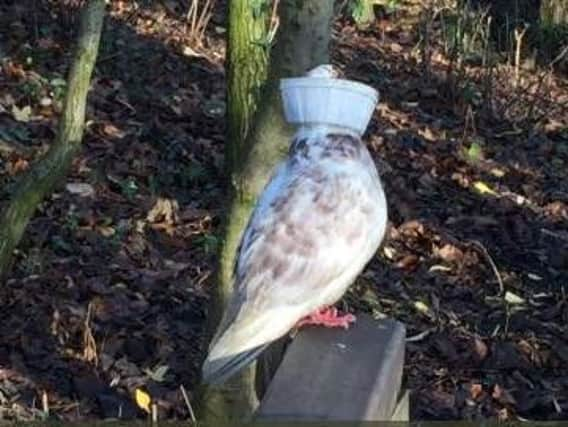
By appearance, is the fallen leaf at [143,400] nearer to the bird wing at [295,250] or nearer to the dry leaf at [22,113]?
the bird wing at [295,250]

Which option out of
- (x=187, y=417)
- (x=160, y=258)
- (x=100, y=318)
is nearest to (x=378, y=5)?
(x=160, y=258)

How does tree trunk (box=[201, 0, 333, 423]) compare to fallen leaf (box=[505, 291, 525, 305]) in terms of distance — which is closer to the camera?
tree trunk (box=[201, 0, 333, 423])

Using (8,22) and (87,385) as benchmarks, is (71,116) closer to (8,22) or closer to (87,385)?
(87,385)

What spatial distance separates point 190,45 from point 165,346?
15.6 feet

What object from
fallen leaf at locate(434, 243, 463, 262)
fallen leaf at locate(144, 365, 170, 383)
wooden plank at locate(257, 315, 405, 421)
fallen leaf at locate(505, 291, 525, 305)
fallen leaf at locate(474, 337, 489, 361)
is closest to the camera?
wooden plank at locate(257, 315, 405, 421)

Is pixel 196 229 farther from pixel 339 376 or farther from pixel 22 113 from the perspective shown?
pixel 339 376

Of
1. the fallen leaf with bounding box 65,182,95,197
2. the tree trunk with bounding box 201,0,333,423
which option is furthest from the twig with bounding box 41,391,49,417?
the fallen leaf with bounding box 65,182,95,197

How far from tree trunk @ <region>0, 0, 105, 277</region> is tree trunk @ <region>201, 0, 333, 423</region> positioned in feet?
4.15

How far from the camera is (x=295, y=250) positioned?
230 cm

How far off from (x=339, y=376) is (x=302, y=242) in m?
0.31

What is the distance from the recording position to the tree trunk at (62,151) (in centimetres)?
544

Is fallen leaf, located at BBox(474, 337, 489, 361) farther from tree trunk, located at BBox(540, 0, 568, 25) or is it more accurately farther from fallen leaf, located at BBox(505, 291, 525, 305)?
tree trunk, located at BBox(540, 0, 568, 25)

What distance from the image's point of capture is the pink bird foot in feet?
7.88

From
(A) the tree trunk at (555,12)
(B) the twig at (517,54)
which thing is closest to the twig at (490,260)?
(B) the twig at (517,54)
